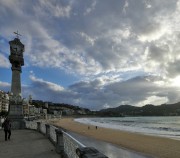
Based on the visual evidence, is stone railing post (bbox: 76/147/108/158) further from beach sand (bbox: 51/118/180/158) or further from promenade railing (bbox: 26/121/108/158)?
beach sand (bbox: 51/118/180/158)

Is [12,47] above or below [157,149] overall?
above

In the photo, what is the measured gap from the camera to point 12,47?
2580cm

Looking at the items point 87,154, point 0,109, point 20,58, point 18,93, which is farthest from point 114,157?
point 0,109

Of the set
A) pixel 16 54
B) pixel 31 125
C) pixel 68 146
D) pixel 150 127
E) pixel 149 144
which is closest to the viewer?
pixel 68 146

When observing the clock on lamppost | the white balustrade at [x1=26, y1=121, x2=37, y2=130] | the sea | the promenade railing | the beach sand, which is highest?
the clock on lamppost

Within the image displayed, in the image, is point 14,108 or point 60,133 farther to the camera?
point 14,108

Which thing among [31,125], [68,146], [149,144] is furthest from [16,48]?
[68,146]

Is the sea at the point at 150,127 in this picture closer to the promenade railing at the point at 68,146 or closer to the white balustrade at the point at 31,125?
the white balustrade at the point at 31,125

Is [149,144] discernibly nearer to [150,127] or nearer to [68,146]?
[68,146]

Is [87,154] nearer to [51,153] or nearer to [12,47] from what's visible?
[51,153]

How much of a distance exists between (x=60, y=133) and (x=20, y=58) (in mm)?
18037

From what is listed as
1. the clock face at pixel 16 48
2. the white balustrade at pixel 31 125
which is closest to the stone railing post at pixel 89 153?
the white balustrade at pixel 31 125

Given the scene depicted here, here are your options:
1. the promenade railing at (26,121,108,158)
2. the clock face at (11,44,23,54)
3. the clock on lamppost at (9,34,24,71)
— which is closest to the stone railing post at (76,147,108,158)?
the promenade railing at (26,121,108,158)

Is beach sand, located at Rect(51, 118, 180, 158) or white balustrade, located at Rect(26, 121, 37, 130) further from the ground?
white balustrade, located at Rect(26, 121, 37, 130)
